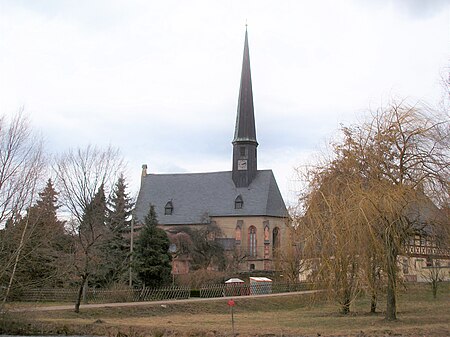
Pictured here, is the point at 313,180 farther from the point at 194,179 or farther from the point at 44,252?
the point at 194,179

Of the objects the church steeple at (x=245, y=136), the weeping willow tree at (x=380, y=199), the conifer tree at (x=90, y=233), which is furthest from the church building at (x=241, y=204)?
the weeping willow tree at (x=380, y=199)

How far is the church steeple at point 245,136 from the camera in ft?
223

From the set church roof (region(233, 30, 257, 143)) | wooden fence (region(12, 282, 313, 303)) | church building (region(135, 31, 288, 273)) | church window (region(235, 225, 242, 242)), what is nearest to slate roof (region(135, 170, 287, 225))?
church building (region(135, 31, 288, 273))

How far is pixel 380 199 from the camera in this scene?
19109 millimetres

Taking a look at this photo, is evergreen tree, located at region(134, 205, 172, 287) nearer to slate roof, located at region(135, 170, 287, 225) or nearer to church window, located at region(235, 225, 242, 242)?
slate roof, located at region(135, 170, 287, 225)

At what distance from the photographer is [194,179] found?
240 feet

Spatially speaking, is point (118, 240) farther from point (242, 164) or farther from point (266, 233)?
point (242, 164)

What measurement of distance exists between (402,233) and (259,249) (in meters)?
48.0

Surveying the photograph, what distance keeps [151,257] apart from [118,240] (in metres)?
5.58

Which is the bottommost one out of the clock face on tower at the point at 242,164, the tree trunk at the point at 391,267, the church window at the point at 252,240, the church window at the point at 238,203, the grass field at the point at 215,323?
the grass field at the point at 215,323

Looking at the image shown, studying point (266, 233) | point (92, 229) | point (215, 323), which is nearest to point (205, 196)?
point (266, 233)

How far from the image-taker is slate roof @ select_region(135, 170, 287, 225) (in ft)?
223

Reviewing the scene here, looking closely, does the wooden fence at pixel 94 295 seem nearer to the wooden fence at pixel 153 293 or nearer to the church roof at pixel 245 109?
the wooden fence at pixel 153 293

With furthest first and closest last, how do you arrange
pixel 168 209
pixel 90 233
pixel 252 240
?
pixel 168 209 < pixel 252 240 < pixel 90 233
